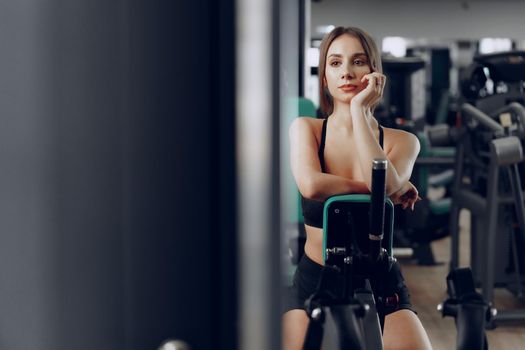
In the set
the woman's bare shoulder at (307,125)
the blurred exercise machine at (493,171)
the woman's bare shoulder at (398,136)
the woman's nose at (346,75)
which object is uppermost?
the woman's nose at (346,75)

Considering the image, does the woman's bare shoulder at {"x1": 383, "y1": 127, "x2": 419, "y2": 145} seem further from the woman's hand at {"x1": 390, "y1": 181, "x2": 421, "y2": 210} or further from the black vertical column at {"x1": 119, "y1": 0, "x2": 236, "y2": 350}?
the black vertical column at {"x1": 119, "y1": 0, "x2": 236, "y2": 350}

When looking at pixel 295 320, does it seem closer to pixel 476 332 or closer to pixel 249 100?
pixel 249 100

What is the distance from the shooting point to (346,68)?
2.45 feet

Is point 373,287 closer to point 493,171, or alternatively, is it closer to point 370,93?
point 370,93

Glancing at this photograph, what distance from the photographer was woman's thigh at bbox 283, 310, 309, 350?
631mm

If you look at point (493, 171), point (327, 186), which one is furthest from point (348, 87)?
point (493, 171)

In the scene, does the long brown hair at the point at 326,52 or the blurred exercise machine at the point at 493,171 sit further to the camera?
the blurred exercise machine at the point at 493,171

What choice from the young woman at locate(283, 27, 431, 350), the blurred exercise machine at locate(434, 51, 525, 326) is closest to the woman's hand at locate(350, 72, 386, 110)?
the young woman at locate(283, 27, 431, 350)

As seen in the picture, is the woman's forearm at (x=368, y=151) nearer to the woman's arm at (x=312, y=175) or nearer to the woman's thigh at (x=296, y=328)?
the woman's arm at (x=312, y=175)

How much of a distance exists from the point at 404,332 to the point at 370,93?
0.28 meters

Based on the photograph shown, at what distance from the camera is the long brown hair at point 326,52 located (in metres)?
0.75

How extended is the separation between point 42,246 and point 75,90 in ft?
0.48

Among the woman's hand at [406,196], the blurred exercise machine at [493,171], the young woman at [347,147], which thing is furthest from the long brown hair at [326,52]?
the blurred exercise machine at [493,171]

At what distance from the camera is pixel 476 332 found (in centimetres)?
95
